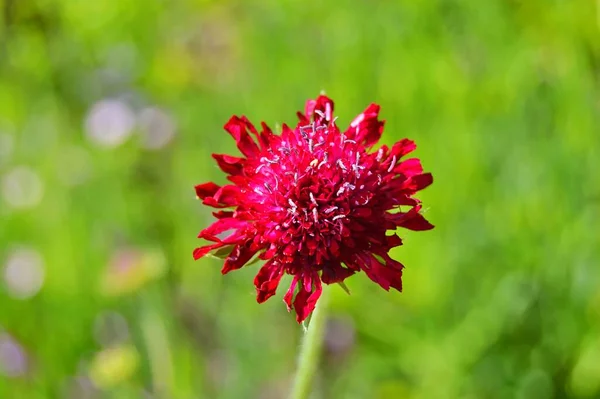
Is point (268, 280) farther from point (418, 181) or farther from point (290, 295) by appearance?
point (418, 181)

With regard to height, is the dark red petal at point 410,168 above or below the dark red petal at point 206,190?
above

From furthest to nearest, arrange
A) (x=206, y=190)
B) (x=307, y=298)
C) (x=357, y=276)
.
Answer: (x=357, y=276), (x=206, y=190), (x=307, y=298)

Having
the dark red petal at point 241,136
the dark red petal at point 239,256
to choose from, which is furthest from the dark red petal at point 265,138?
the dark red petal at point 239,256

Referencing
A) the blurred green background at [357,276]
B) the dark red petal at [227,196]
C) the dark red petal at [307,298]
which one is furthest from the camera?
the blurred green background at [357,276]

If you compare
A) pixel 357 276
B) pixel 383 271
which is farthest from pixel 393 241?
pixel 357 276

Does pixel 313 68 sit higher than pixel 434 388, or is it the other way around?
pixel 313 68

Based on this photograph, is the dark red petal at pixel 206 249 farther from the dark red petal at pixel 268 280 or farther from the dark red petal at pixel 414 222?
the dark red petal at pixel 414 222

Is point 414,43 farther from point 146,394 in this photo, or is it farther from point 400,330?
point 146,394

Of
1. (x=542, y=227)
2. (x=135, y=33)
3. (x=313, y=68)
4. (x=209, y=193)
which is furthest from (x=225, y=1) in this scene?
(x=209, y=193)
